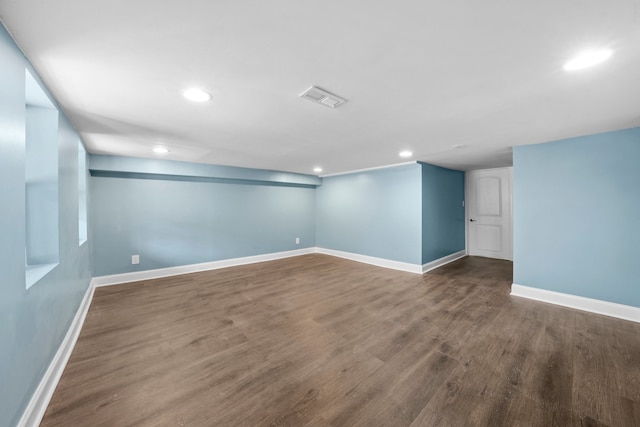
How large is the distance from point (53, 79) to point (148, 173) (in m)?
2.78

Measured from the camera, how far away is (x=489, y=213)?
542 cm

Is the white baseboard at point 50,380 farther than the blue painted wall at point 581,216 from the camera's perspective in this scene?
No

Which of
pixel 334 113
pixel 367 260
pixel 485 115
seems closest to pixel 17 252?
pixel 334 113

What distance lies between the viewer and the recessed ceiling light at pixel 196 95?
1.69m

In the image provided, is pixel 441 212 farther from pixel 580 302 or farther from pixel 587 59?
pixel 587 59

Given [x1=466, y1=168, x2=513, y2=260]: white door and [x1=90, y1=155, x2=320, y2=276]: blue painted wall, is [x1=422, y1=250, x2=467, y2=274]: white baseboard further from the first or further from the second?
[x1=90, y1=155, x2=320, y2=276]: blue painted wall

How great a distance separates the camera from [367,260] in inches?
206

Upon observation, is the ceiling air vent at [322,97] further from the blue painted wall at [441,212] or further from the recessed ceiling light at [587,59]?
the blue painted wall at [441,212]

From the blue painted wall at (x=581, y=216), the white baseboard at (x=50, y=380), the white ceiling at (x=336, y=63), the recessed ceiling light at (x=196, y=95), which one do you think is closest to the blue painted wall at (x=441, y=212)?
the blue painted wall at (x=581, y=216)

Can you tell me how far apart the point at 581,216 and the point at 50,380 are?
5.33 meters

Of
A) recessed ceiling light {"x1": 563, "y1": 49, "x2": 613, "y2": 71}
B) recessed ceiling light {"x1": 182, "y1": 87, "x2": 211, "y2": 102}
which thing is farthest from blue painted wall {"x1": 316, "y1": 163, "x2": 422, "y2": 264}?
recessed ceiling light {"x1": 182, "y1": 87, "x2": 211, "y2": 102}

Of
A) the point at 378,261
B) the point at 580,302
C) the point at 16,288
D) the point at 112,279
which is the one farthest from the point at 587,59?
the point at 112,279

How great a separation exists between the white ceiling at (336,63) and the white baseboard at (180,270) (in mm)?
2506

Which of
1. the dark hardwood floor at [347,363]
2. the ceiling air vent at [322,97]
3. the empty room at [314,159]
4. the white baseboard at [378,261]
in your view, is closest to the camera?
the empty room at [314,159]
